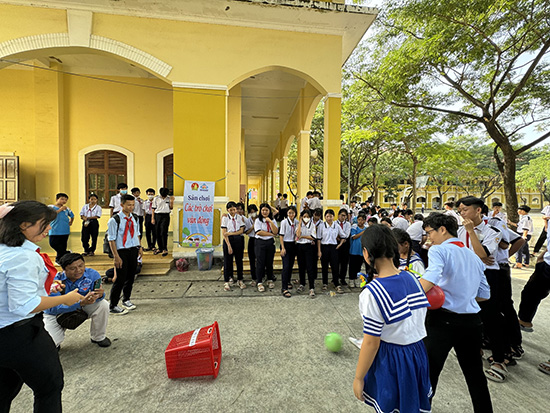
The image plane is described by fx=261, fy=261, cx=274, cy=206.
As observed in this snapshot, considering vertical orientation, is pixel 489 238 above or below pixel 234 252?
above

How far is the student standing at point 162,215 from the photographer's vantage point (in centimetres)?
639

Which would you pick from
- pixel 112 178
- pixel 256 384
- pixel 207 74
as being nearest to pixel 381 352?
pixel 256 384

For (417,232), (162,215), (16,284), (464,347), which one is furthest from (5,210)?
(417,232)

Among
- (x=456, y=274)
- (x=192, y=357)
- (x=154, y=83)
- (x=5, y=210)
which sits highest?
(x=154, y=83)

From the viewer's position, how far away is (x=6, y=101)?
8.31 m

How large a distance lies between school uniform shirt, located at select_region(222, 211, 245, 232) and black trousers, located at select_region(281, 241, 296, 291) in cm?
99

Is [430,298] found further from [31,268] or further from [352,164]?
[352,164]

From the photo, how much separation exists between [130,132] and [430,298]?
10193mm

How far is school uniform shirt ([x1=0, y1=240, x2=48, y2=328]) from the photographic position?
1.39 metres

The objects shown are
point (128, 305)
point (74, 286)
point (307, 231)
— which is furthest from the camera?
point (307, 231)

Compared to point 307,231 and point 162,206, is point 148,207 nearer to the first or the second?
point 162,206

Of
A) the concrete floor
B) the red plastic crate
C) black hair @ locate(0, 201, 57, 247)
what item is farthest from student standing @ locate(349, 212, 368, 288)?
black hair @ locate(0, 201, 57, 247)

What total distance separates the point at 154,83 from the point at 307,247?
26.9 ft

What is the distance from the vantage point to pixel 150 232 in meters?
6.89
